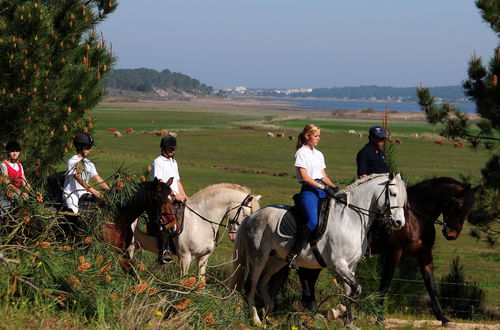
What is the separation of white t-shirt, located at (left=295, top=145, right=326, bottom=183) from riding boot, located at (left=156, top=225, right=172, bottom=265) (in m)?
1.98

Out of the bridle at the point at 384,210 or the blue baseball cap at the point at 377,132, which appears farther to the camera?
the blue baseball cap at the point at 377,132

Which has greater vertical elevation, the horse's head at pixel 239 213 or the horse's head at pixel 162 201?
the horse's head at pixel 162 201

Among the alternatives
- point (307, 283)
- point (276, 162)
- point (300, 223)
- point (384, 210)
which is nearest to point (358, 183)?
point (384, 210)

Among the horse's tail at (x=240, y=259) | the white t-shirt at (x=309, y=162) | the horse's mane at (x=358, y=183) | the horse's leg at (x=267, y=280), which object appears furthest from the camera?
the horse's tail at (x=240, y=259)

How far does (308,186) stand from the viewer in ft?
30.8

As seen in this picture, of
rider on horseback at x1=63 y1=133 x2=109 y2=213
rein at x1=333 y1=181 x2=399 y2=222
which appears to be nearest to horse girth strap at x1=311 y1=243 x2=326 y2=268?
rein at x1=333 y1=181 x2=399 y2=222

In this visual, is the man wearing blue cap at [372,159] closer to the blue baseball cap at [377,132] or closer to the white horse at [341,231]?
the blue baseball cap at [377,132]

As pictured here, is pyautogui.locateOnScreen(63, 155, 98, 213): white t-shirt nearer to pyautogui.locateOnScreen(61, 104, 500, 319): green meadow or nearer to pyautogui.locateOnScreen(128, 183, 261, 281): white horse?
pyautogui.locateOnScreen(128, 183, 261, 281): white horse

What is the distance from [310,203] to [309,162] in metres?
0.52

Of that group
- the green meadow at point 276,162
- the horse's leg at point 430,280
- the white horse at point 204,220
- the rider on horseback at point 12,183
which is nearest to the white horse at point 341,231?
the white horse at point 204,220

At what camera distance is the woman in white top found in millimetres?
9273

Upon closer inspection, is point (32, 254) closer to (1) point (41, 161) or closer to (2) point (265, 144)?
(1) point (41, 161)

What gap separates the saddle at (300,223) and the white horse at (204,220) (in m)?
1.71

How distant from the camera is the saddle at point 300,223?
30.6ft
